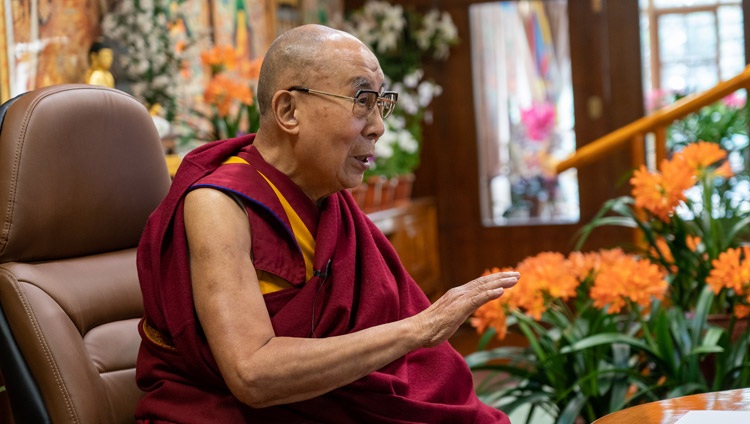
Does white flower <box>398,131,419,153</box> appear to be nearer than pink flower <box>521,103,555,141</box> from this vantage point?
Yes

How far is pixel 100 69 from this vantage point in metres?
3.21

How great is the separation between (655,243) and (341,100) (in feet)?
4.67

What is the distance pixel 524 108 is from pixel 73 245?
4.90 meters

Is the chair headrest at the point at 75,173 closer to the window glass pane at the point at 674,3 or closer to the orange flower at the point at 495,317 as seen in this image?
the orange flower at the point at 495,317

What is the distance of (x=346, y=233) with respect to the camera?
1.73 m

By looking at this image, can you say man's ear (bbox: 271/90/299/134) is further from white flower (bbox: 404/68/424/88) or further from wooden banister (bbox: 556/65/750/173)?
white flower (bbox: 404/68/424/88)

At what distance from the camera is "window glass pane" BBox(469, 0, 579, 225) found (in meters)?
6.29

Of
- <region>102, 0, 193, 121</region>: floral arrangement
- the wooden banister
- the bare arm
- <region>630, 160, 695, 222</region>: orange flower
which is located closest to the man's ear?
the bare arm

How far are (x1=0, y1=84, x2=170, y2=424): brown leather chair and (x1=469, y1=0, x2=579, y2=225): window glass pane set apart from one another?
15.3ft

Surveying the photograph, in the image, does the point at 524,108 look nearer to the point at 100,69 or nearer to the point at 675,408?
the point at 100,69

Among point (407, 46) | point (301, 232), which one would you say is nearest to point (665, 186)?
point (301, 232)

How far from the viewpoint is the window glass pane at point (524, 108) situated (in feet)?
20.6

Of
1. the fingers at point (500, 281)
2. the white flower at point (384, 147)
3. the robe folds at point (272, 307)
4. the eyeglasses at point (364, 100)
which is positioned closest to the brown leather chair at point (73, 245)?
the robe folds at point (272, 307)

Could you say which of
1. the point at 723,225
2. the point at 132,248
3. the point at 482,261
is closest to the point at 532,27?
the point at 482,261
